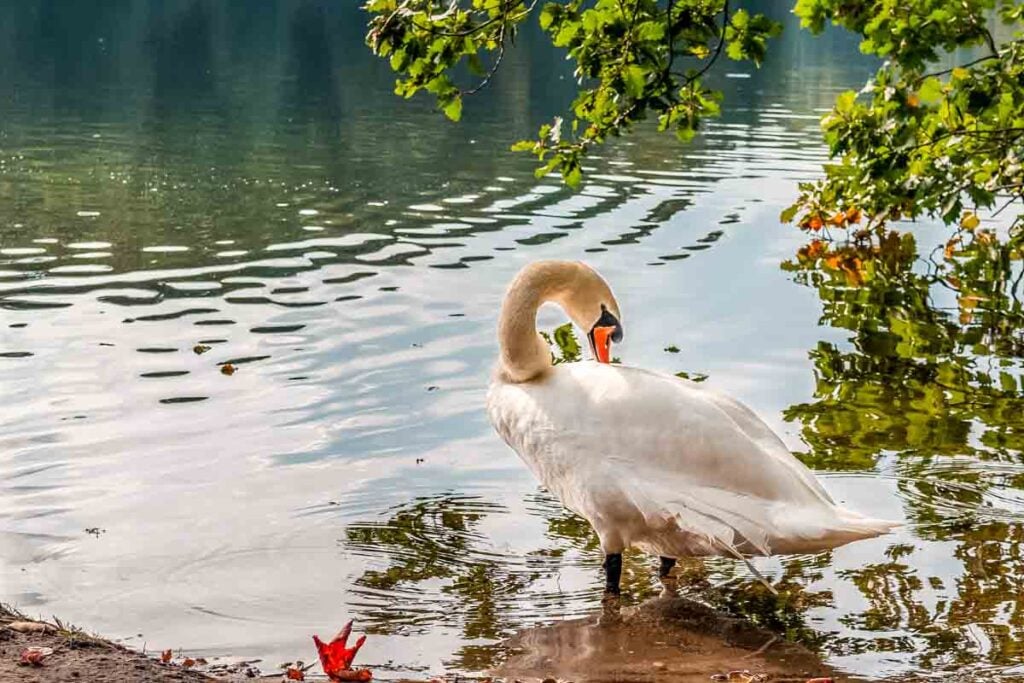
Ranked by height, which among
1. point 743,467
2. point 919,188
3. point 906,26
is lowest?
point 743,467

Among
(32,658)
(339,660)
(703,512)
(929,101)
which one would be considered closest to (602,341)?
(703,512)

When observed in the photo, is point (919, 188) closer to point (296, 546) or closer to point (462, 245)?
point (296, 546)

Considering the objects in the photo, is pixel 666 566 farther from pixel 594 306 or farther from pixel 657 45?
pixel 657 45

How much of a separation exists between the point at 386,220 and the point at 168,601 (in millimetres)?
15586

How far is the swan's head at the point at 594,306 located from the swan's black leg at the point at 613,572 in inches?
50.2

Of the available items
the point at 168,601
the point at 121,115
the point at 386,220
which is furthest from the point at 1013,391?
the point at 121,115

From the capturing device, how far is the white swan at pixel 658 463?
7266 mm

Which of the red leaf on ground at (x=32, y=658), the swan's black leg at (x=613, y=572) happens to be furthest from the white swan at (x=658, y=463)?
the red leaf on ground at (x=32, y=658)

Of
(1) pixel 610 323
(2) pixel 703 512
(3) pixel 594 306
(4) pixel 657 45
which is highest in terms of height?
(4) pixel 657 45

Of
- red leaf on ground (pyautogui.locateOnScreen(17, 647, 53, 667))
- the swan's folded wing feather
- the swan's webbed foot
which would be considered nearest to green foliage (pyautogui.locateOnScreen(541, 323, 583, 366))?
the swan's webbed foot

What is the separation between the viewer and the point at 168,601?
8086 mm

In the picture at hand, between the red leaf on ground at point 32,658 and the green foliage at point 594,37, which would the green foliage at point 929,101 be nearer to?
the green foliage at point 594,37

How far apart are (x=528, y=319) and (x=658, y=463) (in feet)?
4.43

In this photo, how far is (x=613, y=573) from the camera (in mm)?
8094
